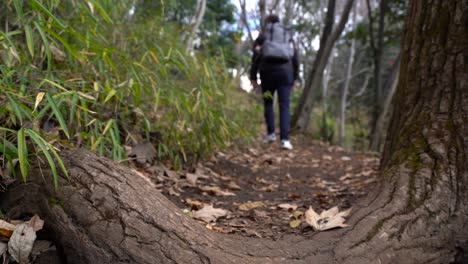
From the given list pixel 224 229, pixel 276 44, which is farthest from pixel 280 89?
pixel 224 229

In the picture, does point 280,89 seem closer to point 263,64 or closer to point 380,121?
point 263,64

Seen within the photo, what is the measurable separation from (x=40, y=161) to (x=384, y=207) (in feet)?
4.97

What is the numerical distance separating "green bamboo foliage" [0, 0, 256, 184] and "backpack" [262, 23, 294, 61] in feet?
4.01

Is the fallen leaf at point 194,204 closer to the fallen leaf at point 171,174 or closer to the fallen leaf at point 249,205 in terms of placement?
the fallen leaf at point 249,205

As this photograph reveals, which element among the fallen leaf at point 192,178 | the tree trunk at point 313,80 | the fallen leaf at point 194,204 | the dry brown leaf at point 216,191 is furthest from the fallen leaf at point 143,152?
the tree trunk at point 313,80

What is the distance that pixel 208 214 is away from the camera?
2252 millimetres

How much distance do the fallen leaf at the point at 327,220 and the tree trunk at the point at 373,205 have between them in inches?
2.8

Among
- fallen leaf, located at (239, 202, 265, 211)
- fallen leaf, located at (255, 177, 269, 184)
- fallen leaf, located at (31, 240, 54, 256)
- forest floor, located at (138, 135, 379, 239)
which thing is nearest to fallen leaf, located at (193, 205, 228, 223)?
forest floor, located at (138, 135, 379, 239)

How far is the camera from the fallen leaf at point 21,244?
1.40 metres

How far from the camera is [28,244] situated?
1.41m

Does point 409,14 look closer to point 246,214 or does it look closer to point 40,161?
point 246,214

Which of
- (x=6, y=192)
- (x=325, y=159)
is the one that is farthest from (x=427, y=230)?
(x=325, y=159)

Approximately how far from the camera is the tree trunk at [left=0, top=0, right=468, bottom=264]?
144 cm

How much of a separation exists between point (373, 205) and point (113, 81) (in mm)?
1852
